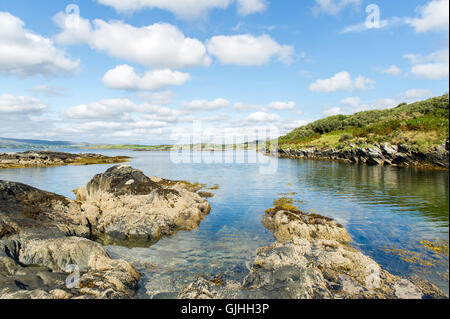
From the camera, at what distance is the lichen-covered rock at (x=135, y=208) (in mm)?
19237

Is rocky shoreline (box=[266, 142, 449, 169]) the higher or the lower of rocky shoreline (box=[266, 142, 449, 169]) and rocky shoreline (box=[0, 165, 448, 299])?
the higher

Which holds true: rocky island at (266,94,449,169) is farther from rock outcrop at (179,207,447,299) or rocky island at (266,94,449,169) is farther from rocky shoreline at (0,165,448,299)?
rock outcrop at (179,207,447,299)

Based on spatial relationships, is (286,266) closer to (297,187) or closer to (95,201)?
(95,201)

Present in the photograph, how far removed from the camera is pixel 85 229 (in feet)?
61.9

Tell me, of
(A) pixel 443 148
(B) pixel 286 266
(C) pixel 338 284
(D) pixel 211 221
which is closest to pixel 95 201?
(D) pixel 211 221

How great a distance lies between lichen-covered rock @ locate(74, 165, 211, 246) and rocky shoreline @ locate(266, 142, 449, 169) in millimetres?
58657

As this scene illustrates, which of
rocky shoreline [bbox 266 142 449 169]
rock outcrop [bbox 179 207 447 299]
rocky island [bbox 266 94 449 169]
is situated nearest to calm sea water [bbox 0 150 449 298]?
rock outcrop [bbox 179 207 447 299]

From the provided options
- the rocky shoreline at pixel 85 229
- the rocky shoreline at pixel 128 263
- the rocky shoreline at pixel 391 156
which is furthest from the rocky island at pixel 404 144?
the rocky shoreline at pixel 85 229

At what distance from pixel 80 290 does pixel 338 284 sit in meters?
11.5

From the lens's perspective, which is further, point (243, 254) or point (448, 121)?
point (448, 121)

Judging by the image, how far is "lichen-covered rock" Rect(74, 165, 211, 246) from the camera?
19.2 m

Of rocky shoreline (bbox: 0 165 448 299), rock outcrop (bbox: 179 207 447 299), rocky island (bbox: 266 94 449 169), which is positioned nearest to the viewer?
rock outcrop (bbox: 179 207 447 299)

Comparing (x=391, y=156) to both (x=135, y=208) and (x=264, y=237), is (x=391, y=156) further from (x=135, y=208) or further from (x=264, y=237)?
(x=135, y=208)
